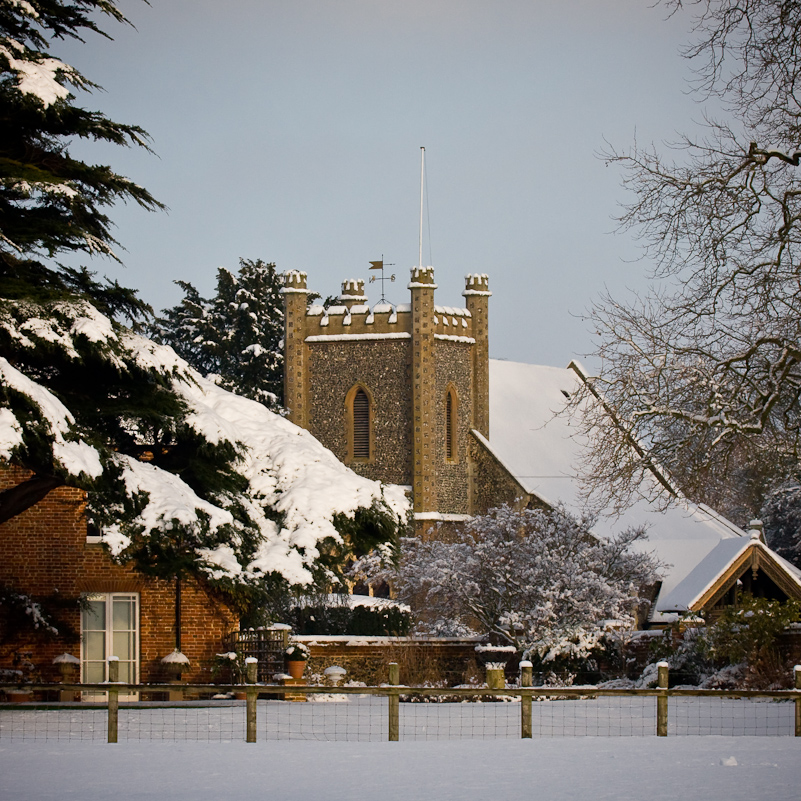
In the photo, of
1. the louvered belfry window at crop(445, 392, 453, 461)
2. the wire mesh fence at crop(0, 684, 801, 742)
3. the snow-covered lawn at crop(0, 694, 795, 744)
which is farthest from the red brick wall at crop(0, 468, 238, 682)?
the louvered belfry window at crop(445, 392, 453, 461)

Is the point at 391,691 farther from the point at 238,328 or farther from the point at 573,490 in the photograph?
the point at 238,328

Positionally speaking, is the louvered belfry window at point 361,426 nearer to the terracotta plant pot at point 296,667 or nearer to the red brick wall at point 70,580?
the terracotta plant pot at point 296,667

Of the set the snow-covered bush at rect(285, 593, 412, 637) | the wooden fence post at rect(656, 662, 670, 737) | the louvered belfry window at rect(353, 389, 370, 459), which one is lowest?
the snow-covered bush at rect(285, 593, 412, 637)

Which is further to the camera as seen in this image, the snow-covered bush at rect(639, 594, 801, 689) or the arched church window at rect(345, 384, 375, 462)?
the arched church window at rect(345, 384, 375, 462)

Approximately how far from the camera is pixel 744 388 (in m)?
15.2

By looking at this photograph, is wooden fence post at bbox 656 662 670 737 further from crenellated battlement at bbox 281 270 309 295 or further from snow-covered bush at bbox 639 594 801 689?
crenellated battlement at bbox 281 270 309 295

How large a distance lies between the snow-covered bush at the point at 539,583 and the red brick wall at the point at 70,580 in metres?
5.69

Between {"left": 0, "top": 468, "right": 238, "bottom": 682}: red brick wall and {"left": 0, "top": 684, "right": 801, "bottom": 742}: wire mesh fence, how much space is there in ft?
3.34

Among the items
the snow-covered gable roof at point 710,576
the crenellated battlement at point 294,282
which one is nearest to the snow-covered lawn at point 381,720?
the snow-covered gable roof at point 710,576

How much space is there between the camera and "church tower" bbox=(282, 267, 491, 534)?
4253cm

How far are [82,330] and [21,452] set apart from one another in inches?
64.7

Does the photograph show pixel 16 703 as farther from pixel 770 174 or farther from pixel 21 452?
pixel 770 174

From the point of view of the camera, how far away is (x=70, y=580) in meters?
22.2

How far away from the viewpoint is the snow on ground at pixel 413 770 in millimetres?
10625
